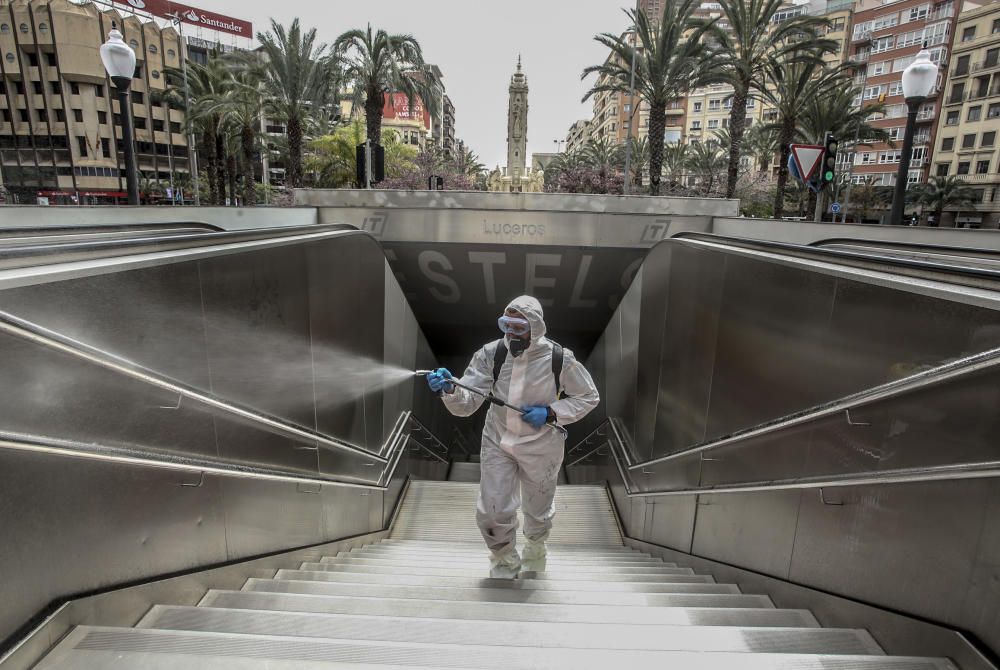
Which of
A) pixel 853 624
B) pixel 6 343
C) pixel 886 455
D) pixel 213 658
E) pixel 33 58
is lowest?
pixel 853 624

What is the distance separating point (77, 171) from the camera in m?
49.2

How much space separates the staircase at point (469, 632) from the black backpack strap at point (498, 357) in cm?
141

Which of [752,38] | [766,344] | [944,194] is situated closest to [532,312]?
[766,344]

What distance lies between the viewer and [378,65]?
2098 centimetres

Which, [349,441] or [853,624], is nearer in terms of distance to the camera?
[853,624]

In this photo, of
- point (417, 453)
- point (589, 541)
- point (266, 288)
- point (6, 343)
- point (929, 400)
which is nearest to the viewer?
point (6, 343)

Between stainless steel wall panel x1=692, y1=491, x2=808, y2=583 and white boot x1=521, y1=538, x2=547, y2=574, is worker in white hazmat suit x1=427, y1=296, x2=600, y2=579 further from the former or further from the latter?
stainless steel wall panel x1=692, y1=491, x2=808, y2=583

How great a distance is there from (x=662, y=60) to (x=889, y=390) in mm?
20803

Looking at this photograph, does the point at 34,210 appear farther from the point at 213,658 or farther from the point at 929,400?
the point at 929,400

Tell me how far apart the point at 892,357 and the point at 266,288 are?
3509mm

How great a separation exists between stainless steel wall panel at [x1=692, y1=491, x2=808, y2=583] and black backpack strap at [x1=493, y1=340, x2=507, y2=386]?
180cm

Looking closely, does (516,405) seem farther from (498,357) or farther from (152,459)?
(152,459)

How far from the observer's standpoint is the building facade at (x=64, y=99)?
46438 millimetres

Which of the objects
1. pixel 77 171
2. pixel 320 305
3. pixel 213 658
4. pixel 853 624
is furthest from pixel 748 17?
pixel 77 171
